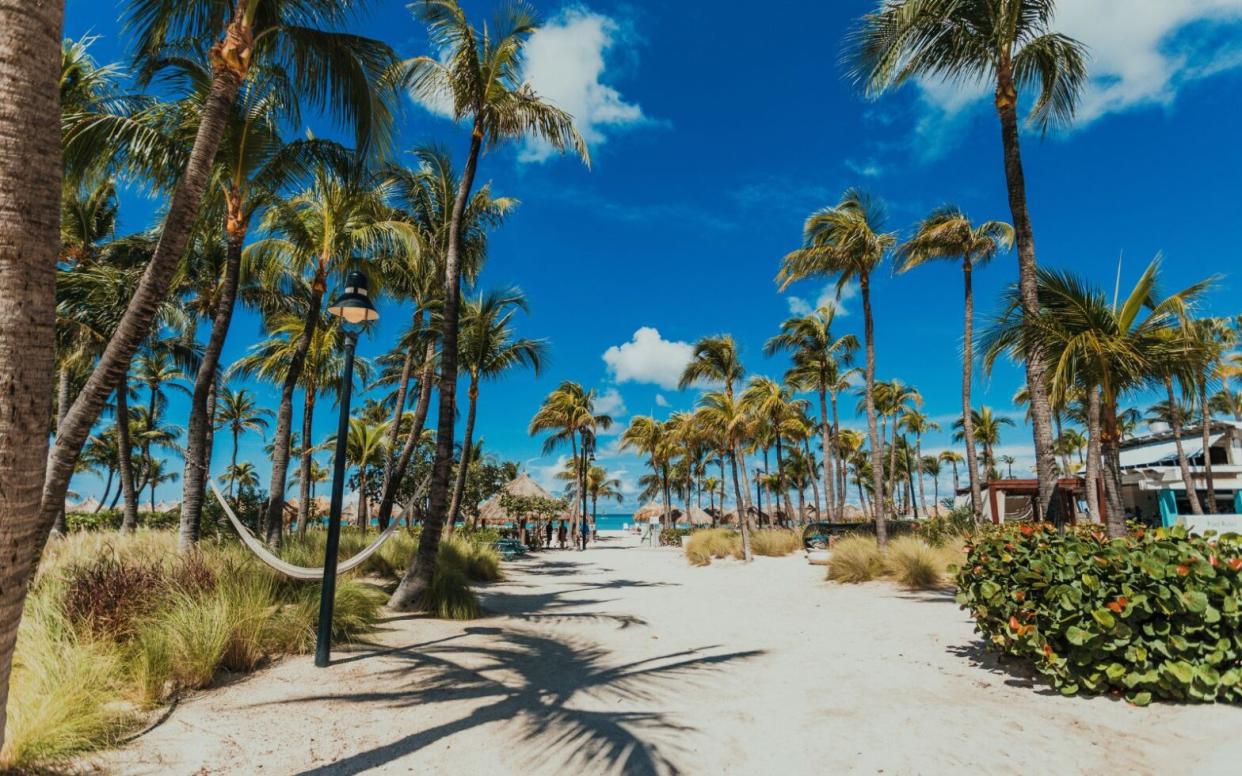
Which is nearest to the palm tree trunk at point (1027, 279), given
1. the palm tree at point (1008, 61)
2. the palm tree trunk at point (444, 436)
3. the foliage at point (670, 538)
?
the palm tree at point (1008, 61)

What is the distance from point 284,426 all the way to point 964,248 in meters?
21.8

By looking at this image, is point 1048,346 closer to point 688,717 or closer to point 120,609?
point 688,717

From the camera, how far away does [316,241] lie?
38.8 ft

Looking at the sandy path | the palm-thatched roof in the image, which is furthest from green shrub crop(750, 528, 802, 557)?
the palm-thatched roof

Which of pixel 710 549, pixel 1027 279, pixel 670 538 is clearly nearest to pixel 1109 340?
pixel 1027 279

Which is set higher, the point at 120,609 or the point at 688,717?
the point at 120,609

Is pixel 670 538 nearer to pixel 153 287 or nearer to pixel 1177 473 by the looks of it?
pixel 1177 473

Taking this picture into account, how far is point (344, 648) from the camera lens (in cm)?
609

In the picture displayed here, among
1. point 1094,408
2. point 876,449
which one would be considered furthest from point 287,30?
point 876,449

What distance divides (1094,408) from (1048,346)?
1.27m

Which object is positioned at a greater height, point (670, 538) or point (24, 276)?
point (24, 276)

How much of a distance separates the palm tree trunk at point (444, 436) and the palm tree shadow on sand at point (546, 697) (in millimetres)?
1977

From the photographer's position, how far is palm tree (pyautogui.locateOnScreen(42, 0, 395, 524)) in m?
4.83

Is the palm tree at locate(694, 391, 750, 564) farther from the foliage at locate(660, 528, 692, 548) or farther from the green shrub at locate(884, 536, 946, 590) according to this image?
the foliage at locate(660, 528, 692, 548)
